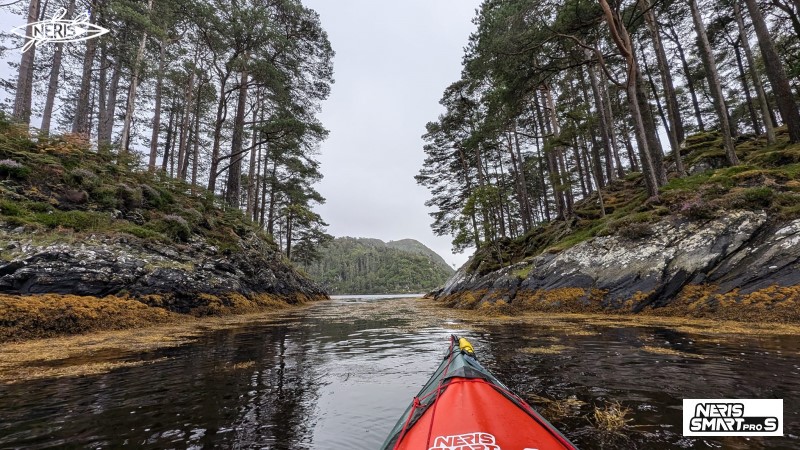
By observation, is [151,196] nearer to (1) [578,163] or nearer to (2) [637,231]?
(2) [637,231]

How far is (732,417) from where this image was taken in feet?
10.5

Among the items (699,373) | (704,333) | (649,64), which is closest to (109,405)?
(699,373)

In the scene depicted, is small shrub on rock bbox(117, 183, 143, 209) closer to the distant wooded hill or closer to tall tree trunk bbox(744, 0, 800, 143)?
tall tree trunk bbox(744, 0, 800, 143)

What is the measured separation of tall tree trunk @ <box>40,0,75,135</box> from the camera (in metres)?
18.3

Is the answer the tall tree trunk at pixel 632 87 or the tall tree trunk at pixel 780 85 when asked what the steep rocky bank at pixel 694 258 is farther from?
the tall tree trunk at pixel 780 85

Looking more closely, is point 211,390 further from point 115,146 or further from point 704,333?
point 115,146

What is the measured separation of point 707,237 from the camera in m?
9.95

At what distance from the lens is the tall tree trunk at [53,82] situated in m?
18.3

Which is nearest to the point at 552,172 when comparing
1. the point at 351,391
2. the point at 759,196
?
the point at 759,196

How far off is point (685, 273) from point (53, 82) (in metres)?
30.7

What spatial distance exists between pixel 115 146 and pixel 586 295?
73.6 feet

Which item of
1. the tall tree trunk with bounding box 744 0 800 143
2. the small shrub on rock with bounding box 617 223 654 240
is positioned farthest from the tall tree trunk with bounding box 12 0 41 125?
the tall tree trunk with bounding box 744 0 800 143

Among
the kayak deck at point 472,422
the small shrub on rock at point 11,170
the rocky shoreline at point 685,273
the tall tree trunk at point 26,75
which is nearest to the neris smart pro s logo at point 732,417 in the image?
the kayak deck at point 472,422

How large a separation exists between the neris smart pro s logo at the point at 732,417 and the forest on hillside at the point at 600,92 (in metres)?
10.8
